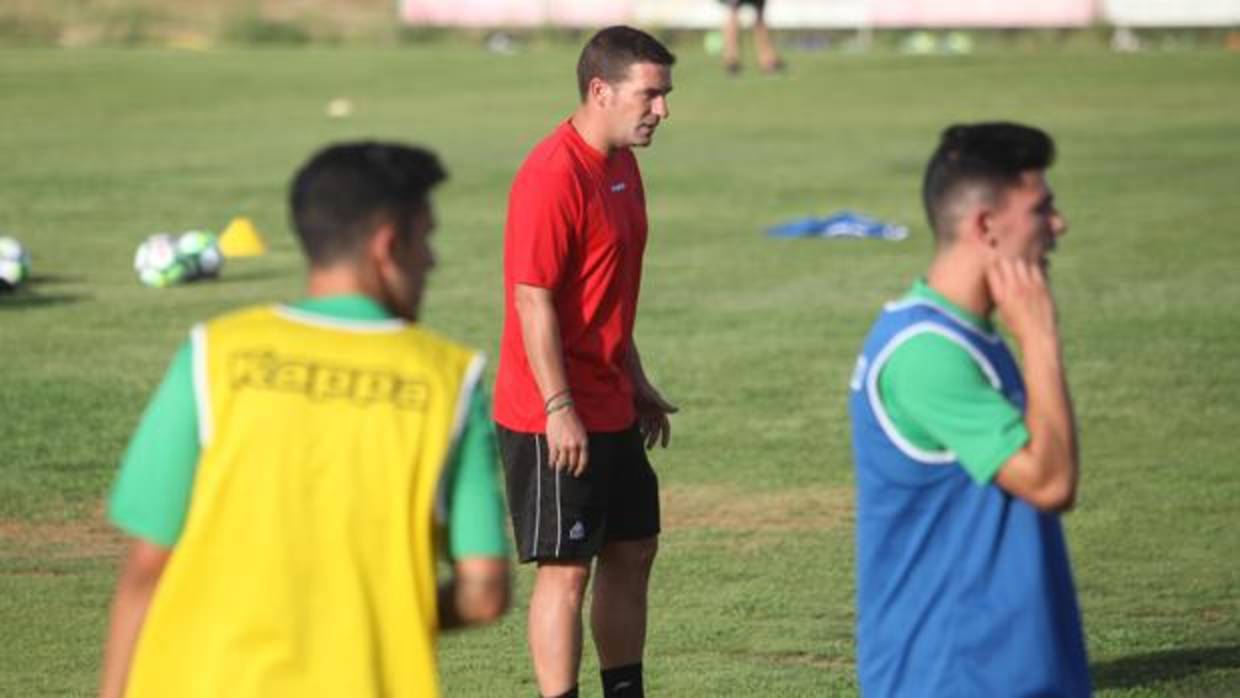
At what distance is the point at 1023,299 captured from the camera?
18.1ft

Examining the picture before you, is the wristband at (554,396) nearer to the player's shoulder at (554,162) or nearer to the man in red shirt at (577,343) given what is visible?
the man in red shirt at (577,343)

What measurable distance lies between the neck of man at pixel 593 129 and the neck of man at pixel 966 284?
2969 millimetres

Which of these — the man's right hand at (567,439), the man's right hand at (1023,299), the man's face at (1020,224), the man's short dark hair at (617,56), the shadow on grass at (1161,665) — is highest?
the man's short dark hair at (617,56)

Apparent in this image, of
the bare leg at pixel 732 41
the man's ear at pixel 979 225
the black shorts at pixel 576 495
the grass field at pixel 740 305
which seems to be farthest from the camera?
the bare leg at pixel 732 41

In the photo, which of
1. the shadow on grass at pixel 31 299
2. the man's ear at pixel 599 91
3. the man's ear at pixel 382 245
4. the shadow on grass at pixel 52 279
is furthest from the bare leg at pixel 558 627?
the shadow on grass at pixel 52 279

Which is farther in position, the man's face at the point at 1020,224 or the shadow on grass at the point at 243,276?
the shadow on grass at the point at 243,276

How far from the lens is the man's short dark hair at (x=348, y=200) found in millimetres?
4883

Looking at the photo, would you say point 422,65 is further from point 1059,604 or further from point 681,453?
point 1059,604

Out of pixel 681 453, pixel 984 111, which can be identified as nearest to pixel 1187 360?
pixel 681 453

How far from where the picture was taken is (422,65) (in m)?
46.3

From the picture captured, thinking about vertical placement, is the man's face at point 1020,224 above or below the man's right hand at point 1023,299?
above

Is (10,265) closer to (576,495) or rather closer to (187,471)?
(576,495)

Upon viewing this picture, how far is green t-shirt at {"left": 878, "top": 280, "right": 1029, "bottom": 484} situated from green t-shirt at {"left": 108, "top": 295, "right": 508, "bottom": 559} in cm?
103

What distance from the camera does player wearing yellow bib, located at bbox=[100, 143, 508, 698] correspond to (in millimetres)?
4762
